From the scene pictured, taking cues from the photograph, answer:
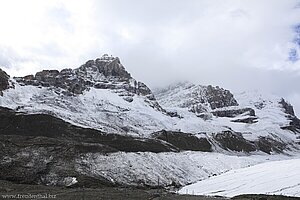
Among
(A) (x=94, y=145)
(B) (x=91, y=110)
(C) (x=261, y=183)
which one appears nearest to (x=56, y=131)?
(A) (x=94, y=145)

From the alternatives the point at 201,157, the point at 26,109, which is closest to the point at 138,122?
the point at 26,109

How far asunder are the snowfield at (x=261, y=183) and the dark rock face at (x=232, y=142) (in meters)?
111

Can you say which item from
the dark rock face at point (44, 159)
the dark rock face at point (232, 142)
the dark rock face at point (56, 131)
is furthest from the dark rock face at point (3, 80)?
the dark rock face at point (232, 142)

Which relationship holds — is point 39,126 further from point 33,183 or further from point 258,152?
point 258,152

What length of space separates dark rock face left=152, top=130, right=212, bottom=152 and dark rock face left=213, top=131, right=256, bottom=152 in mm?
15664

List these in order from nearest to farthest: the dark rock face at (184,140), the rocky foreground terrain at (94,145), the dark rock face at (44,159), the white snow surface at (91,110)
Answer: the dark rock face at (44,159) < the rocky foreground terrain at (94,145) < the white snow surface at (91,110) < the dark rock face at (184,140)

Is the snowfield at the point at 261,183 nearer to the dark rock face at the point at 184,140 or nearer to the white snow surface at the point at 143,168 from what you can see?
the white snow surface at the point at 143,168

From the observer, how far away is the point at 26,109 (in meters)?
132

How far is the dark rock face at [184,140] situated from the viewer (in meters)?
143

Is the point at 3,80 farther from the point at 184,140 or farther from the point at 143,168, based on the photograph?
the point at 143,168

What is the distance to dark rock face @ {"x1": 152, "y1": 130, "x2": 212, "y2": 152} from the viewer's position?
143262 mm

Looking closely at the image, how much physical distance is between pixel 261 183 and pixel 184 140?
9927 cm

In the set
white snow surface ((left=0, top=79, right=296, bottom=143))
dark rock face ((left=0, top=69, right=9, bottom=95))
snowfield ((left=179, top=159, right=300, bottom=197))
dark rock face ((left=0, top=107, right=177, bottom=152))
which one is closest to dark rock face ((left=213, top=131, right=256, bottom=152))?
white snow surface ((left=0, top=79, right=296, bottom=143))

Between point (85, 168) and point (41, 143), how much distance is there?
589 inches
